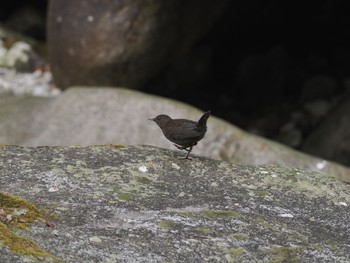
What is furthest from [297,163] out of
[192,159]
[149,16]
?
[192,159]

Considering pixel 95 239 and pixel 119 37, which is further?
pixel 119 37

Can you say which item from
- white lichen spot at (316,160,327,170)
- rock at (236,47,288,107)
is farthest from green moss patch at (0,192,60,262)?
rock at (236,47,288,107)

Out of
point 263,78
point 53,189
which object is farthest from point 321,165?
point 263,78

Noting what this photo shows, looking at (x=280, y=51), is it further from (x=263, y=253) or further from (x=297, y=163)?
(x=263, y=253)

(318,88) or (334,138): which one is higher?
(318,88)

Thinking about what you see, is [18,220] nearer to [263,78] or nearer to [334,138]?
[334,138]

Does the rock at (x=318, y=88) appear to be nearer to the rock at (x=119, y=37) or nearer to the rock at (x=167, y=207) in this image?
the rock at (x=119, y=37)
